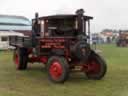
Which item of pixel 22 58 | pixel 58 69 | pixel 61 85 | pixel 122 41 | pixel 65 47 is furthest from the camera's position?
pixel 122 41

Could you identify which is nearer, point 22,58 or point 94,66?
point 94,66

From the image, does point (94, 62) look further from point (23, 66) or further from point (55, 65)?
point (23, 66)

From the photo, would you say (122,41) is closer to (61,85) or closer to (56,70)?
(56,70)

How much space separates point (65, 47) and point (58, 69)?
859mm

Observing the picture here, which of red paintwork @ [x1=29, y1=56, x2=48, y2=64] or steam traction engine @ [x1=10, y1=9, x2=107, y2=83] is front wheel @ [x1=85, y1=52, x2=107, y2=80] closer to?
steam traction engine @ [x1=10, y1=9, x2=107, y2=83]

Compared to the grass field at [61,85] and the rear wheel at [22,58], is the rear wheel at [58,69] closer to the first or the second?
the grass field at [61,85]

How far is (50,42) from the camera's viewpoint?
1384cm

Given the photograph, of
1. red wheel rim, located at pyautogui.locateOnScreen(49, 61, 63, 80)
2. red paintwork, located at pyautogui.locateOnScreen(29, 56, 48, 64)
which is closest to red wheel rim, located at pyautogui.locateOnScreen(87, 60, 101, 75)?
red wheel rim, located at pyautogui.locateOnScreen(49, 61, 63, 80)

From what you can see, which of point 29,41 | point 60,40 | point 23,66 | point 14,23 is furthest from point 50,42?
point 14,23

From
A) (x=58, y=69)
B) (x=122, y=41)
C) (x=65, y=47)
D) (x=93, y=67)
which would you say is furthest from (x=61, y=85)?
(x=122, y=41)

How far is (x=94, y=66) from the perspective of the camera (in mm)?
14156

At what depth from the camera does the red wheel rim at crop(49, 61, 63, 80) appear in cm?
1286

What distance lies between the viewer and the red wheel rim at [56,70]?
12859 millimetres

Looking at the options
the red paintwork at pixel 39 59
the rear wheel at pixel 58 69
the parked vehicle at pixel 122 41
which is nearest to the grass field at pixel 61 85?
the rear wheel at pixel 58 69
